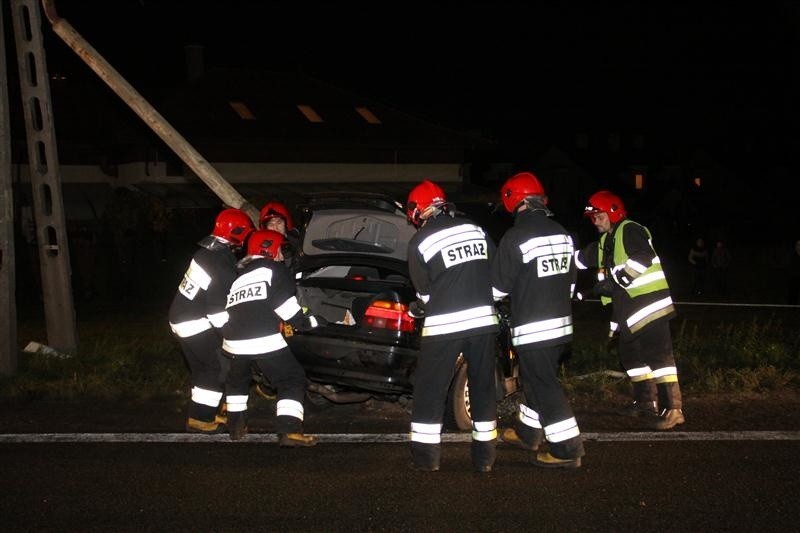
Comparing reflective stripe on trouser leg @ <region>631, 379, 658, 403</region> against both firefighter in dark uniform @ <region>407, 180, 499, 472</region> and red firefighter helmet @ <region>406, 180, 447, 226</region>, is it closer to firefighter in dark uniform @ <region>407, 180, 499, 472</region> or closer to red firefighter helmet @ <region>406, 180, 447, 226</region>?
firefighter in dark uniform @ <region>407, 180, 499, 472</region>

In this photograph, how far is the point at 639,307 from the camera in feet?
25.3

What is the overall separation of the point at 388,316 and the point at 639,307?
2.03 metres

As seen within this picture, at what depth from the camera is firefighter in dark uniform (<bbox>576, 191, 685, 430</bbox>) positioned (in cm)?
760

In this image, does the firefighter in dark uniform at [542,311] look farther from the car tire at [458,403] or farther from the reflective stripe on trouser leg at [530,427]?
the car tire at [458,403]

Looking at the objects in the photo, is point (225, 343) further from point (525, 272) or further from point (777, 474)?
point (777, 474)

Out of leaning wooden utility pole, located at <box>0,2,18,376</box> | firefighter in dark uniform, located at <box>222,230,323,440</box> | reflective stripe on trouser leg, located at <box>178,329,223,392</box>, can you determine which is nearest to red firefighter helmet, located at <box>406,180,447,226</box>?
firefighter in dark uniform, located at <box>222,230,323,440</box>

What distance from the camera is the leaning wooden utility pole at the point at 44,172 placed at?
10.1 meters

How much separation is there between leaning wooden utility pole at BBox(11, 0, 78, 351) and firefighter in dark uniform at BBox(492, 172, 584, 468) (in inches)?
221

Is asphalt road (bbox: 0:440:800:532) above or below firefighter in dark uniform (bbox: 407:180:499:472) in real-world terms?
below

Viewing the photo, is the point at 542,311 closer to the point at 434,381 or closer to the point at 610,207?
the point at 434,381

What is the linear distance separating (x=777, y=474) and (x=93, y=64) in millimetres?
8024

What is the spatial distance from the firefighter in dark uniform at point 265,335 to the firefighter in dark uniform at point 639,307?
99.3 inches

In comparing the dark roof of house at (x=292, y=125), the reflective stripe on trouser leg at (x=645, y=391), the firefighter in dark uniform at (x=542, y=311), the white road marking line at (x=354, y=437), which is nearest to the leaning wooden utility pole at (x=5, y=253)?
the white road marking line at (x=354, y=437)

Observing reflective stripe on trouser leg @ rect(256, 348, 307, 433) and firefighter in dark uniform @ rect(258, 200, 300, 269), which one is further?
firefighter in dark uniform @ rect(258, 200, 300, 269)
